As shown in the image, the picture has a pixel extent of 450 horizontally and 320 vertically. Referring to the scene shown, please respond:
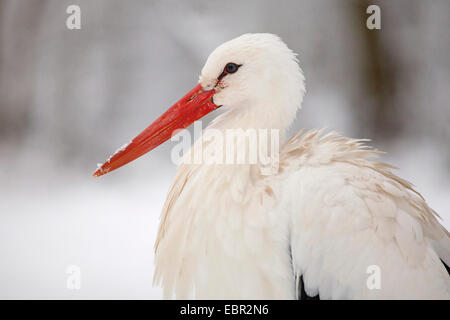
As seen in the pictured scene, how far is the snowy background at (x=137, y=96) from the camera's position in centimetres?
162

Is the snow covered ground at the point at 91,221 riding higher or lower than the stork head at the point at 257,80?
lower

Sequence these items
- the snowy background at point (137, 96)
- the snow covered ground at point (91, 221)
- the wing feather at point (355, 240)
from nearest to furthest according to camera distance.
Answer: the wing feather at point (355, 240) → the snow covered ground at point (91, 221) → the snowy background at point (137, 96)

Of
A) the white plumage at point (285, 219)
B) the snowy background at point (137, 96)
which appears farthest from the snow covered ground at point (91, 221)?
the white plumage at point (285, 219)

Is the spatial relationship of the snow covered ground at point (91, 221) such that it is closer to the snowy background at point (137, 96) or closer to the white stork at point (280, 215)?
the snowy background at point (137, 96)

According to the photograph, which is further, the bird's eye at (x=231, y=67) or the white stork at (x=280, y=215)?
the bird's eye at (x=231, y=67)

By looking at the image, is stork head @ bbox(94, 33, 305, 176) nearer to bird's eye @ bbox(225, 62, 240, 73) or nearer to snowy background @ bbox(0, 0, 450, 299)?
bird's eye @ bbox(225, 62, 240, 73)

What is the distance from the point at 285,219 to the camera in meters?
0.84

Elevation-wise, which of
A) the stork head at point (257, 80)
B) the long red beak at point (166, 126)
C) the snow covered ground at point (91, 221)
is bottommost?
the snow covered ground at point (91, 221)

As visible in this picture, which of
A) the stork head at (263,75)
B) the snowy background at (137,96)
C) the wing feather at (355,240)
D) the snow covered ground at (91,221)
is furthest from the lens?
the snowy background at (137,96)

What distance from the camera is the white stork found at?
806 mm

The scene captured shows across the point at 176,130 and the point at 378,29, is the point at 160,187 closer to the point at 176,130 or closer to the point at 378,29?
the point at 176,130

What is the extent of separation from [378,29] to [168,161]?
3.58ft

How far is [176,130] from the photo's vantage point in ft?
3.34

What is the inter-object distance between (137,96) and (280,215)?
126cm
